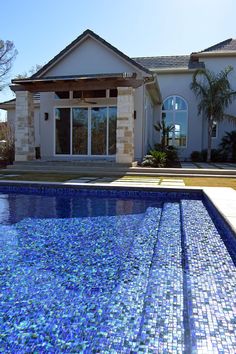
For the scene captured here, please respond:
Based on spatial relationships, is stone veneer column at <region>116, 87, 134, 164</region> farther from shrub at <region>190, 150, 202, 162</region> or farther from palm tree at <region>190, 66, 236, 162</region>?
shrub at <region>190, 150, 202, 162</region>

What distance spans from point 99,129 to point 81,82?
2809 mm

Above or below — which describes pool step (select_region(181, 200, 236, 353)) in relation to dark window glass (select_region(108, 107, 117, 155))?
below

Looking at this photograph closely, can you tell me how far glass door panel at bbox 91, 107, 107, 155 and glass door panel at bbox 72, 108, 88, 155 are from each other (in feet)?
1.26

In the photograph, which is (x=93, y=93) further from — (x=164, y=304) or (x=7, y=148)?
(x=164, y=304)

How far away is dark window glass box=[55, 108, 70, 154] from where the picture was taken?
17.3 metres

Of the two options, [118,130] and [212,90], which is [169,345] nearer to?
[118,130]

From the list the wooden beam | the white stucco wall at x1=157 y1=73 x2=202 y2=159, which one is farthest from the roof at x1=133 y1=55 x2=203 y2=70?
the wooden beam

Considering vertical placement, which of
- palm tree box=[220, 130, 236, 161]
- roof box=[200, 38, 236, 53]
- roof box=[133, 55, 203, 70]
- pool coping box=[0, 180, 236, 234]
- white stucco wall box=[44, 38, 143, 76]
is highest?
roof box=[200, 38, 236, 53]

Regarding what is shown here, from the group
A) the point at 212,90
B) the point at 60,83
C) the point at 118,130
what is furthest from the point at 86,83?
the point at 212,90

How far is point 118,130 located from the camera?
48.3ft

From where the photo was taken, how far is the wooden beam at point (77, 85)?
1450 centimetres

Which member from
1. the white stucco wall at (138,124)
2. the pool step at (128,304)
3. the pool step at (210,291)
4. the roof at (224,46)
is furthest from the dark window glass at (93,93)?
the pool step at (128,304)

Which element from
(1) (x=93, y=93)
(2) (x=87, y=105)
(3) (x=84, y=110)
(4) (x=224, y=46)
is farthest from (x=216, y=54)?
(3) (x=84, y=110)

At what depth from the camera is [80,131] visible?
17.2m
